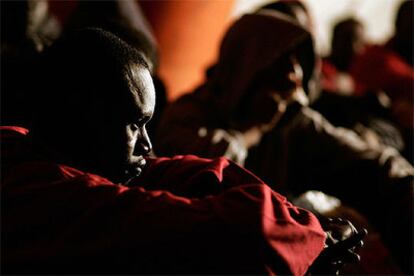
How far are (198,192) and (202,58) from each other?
2.18 meters

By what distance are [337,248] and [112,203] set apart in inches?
16.4

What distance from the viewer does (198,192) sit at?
79 cm

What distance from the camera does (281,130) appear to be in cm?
167

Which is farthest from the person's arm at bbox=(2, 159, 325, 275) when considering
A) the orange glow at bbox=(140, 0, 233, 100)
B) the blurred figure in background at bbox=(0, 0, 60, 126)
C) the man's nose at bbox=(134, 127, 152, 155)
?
the orange glow at bbox=(140, 0, 233, 100)

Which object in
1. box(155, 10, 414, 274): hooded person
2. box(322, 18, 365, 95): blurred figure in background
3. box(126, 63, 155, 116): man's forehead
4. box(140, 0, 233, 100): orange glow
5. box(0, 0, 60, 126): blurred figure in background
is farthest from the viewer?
box(322, 18, 365, 95): blurred figure in background

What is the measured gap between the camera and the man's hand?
0.80 meters

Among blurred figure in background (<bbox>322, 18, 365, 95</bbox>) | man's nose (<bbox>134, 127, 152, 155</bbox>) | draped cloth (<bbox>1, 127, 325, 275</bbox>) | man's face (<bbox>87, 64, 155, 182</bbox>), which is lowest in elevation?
blurred figure in background (<bbox>322, 18, 365, 95</bbox>)

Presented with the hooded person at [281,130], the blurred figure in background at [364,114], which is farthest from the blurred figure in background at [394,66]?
the hooded person at [281,130]

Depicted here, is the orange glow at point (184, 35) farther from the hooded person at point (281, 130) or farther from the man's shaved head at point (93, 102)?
the man's shaved head at point (93, 102)

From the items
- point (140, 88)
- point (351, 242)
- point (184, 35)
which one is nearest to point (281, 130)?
point (351, 242)

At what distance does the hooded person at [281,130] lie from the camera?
146 centimetres

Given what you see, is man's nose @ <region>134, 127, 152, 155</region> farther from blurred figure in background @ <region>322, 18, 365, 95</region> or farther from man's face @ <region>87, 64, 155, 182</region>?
blurred figure in background @ <region>322, 18, 365, 95</region>

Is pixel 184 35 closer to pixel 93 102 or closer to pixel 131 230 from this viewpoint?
pixel 93 102

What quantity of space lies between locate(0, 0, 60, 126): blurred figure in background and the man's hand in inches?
29.0
